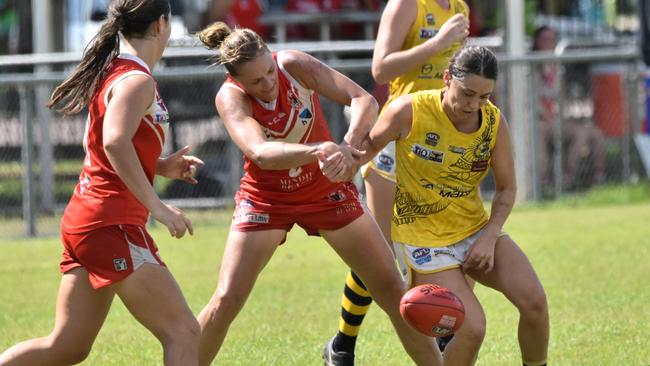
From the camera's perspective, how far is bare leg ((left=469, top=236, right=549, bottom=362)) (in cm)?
557

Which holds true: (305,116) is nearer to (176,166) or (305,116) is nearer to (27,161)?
(176,166)

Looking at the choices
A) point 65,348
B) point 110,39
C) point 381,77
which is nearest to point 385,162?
point 381,77

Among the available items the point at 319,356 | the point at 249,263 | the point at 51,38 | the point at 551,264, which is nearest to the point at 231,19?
the point at 51,38

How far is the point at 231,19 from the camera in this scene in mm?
14914

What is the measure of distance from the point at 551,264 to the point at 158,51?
17.8 ft

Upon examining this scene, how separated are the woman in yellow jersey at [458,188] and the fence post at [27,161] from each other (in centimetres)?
784

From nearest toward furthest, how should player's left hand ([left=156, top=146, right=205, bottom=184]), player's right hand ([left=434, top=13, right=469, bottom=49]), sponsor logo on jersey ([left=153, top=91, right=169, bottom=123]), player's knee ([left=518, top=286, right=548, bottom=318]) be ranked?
sponsor logo on jersey ([left=153, top=91, right=169, bottom=123])
player's knee ([left=518, top=286, right=548, bottom=318])
player's left hand ([left=156, top=146, right=205, bottom=184])
player's right hand ([left=434, top=13, right=469, bottom=49])

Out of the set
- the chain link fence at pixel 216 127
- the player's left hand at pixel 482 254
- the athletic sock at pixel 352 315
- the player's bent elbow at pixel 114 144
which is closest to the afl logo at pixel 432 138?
the player's left hand at pixel 482 254

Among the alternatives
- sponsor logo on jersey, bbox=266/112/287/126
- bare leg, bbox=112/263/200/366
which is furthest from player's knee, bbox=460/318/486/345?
sponsor logo on jersey, bbox=266/112/287/126

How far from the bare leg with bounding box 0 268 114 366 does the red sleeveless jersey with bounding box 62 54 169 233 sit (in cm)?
25

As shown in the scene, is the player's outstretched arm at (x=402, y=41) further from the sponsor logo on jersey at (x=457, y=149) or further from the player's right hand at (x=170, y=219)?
the player's right hand at (x=170, y=219)

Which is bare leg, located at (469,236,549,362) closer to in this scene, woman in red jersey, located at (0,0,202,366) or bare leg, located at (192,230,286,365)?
bare leg, located at (192,230,286,365)

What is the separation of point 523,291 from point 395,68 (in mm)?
1761

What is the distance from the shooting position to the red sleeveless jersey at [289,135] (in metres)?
5.93
